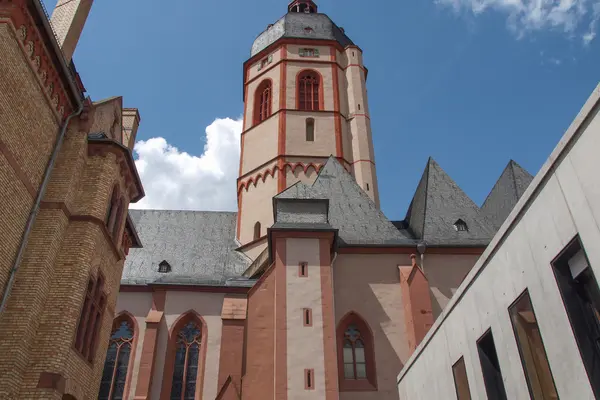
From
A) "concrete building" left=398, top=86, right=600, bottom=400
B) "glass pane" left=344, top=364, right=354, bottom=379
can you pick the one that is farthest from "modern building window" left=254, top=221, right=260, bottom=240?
"concrete building" left=398, top=86, right=600, bottom=400

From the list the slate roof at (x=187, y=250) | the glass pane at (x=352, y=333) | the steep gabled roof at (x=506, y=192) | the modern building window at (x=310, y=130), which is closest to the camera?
the glass pane at (x=352, y=333)

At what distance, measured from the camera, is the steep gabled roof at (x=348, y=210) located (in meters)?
18.0

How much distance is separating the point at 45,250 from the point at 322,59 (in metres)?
21.6

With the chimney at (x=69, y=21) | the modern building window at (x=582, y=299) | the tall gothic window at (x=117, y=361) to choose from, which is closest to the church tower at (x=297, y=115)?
the tall gothic window at (x=117, y=361)

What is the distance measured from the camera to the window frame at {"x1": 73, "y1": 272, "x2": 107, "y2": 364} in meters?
11.5

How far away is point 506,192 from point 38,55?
1697 centimetres

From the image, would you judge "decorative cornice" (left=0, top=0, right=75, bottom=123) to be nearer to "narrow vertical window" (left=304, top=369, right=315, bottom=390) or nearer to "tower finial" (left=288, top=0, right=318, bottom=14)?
"narrow vertical window" (left=304, top=369, right=315, bottom=390)

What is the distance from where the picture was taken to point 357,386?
15078mm

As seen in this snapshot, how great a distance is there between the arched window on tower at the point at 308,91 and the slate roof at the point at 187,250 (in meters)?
6.71

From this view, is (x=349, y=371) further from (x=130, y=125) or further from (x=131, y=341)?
(x=130, y=125)

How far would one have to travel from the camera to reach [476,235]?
1850 cm

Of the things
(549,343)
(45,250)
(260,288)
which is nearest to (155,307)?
(260,288)

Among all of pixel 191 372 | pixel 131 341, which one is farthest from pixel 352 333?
pixel 131 341

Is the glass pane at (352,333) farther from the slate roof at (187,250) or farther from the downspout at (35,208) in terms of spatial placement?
the downspout at (35,208)
